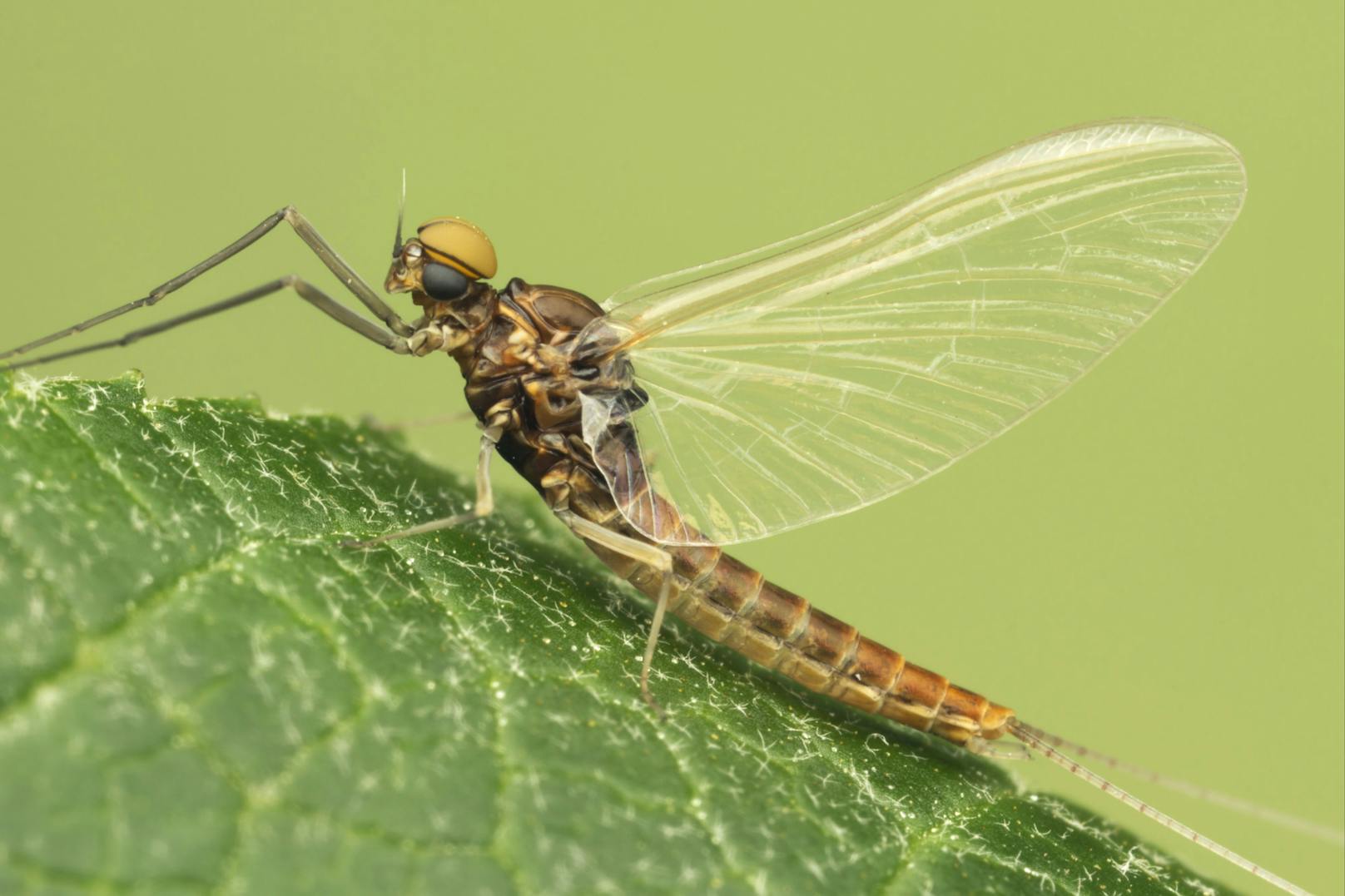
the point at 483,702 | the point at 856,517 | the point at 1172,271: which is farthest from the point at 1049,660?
the point at 483,702

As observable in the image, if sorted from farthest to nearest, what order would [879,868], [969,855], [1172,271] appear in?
[1172,271]
[969,855]
[879,868]

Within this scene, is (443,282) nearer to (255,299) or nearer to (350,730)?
(255,299)

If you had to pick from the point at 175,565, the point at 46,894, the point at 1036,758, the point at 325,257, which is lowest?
the point at 1036,758

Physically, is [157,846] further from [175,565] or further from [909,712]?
[909,712]

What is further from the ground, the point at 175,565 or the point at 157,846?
the point at 175,565

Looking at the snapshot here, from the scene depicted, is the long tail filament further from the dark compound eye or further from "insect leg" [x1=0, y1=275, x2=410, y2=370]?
"insect leg" [x1=0, y1=275, x2=410, y2=370]

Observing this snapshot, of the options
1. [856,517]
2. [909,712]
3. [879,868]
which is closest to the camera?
[879,868]

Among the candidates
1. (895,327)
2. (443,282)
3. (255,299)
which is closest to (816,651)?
(895,327)
